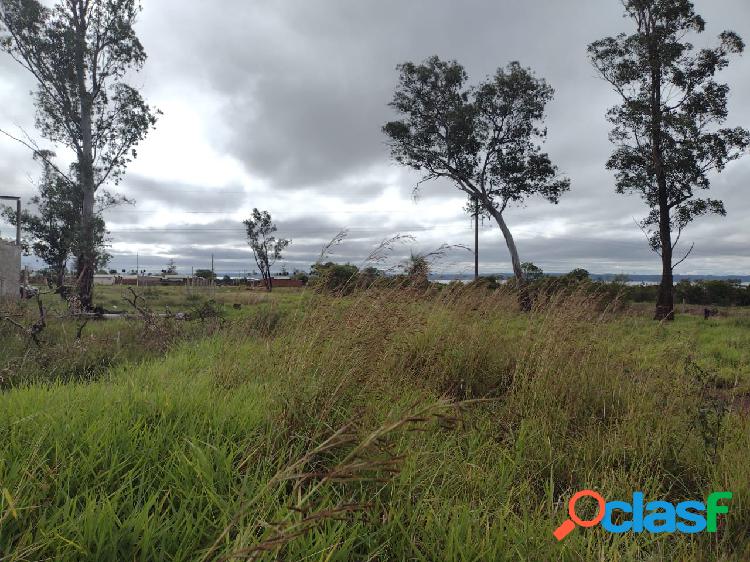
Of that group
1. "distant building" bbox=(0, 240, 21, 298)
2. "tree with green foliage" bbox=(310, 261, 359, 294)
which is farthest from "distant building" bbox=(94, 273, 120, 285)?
"tree with green foliage" bbox=(310, 261, 359, 294)

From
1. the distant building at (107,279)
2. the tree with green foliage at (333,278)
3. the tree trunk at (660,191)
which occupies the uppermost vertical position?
the tree trunk at (660,191)

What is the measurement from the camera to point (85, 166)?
1546 cm

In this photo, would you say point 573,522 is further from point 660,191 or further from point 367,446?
point 660,191

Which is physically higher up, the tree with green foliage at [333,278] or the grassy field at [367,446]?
the tree with green foliage at [333,278]

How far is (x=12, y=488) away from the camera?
79.9 inches

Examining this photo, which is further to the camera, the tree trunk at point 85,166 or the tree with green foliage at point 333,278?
the tree trunk at point 85,166

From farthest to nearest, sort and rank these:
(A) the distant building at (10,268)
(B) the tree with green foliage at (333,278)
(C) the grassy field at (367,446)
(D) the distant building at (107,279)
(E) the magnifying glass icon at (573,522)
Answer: (D) the distant building at (107,279)
(A) the distant building at (10,268)
(B) the tree with green foliage at (333,278)
(E) the magnifying glass icon at (573,522)
(C) the grassy field at (367,446)

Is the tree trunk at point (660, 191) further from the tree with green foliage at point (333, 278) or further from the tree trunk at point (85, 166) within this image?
the tree trunk at point (85, 166)

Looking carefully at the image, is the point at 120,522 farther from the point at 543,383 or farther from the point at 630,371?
the point at 630,371

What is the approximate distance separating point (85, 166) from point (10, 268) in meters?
6.24

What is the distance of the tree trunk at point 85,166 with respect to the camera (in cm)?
1498

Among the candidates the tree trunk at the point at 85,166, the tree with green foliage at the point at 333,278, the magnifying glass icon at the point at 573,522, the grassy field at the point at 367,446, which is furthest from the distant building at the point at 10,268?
the magnifying glass icon at the point at 573,522

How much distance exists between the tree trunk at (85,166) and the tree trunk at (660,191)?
2041 cm

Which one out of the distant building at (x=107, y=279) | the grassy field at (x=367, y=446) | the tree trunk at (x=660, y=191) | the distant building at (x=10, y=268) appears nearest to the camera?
the grassy field at (x=367, y=446)
